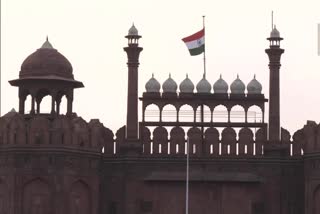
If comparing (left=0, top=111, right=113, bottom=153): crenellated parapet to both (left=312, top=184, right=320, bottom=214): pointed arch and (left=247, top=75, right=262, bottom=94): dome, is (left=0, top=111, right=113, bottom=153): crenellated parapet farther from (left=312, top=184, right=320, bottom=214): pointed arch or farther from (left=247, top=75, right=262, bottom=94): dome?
(left=312, top=184, right=320, bottom=214): pointed arch

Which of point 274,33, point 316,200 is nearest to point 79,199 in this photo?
point 316,200

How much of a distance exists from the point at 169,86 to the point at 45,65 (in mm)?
5359

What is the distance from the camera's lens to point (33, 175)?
2333 inches

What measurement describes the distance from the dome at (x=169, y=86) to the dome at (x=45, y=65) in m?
3.97

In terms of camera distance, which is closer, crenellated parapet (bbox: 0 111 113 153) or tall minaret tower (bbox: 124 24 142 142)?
crenellated parapet (bbox: 0 111 113 153)

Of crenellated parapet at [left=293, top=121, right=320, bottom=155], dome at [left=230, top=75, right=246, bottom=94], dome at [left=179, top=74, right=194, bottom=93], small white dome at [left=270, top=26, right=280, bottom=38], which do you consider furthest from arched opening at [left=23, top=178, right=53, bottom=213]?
small white dome at [left=270, top=26, right=280, bottom=38]

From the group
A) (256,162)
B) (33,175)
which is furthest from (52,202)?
(256,162)

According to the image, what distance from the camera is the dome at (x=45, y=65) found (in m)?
62.0

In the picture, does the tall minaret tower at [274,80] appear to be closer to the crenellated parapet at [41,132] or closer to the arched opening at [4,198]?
the crenellated parapet at [41,132]

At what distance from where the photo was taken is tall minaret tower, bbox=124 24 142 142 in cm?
6269

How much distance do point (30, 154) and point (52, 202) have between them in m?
2.13

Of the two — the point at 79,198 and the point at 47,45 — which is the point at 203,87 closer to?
the point at 47,45

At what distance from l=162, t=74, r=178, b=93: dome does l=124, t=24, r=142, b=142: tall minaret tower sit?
120 cm

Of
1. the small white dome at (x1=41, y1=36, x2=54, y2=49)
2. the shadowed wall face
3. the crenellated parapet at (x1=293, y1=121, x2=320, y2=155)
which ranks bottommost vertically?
the shadowed wall face
